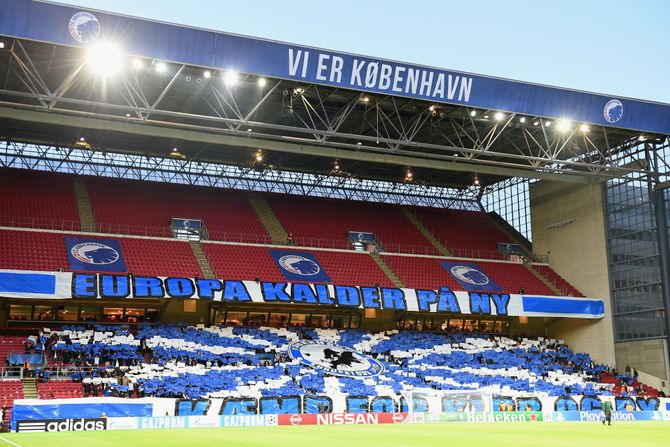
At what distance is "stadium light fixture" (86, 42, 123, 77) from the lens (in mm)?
34062

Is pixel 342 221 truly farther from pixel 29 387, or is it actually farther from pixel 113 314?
pixel 29 387

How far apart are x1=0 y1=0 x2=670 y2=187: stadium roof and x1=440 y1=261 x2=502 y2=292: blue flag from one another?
9.11 metres

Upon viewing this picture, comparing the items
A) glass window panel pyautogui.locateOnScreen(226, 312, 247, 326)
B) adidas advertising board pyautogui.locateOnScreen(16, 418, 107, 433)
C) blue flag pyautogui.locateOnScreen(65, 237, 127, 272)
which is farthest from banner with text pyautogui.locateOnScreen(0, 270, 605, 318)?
adidas advertising board pyautogui.locateOnScreen(16, 418, 107, 433)

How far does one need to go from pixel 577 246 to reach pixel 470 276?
27.2 ft

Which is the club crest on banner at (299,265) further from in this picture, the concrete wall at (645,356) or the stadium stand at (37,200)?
the concrete wall at (645,356)

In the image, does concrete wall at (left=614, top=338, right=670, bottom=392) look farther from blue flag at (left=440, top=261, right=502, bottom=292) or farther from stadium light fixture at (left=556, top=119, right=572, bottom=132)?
stadium light fixture at (left=556, top=119, right=572, bottom=132)

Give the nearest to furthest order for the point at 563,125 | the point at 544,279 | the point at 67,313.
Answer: the point at 563,125, the point at 67,313, the point at 544,279

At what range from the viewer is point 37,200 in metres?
51.4

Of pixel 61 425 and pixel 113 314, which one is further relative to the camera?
pixel 113 314

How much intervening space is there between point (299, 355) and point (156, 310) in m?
9.57

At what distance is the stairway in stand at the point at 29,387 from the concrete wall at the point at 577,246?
36802 millimetres

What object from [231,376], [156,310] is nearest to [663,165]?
[231,376]

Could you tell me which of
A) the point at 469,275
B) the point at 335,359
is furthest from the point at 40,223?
the point at 469,275

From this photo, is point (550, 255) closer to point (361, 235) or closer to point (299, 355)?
point (361, 235)
